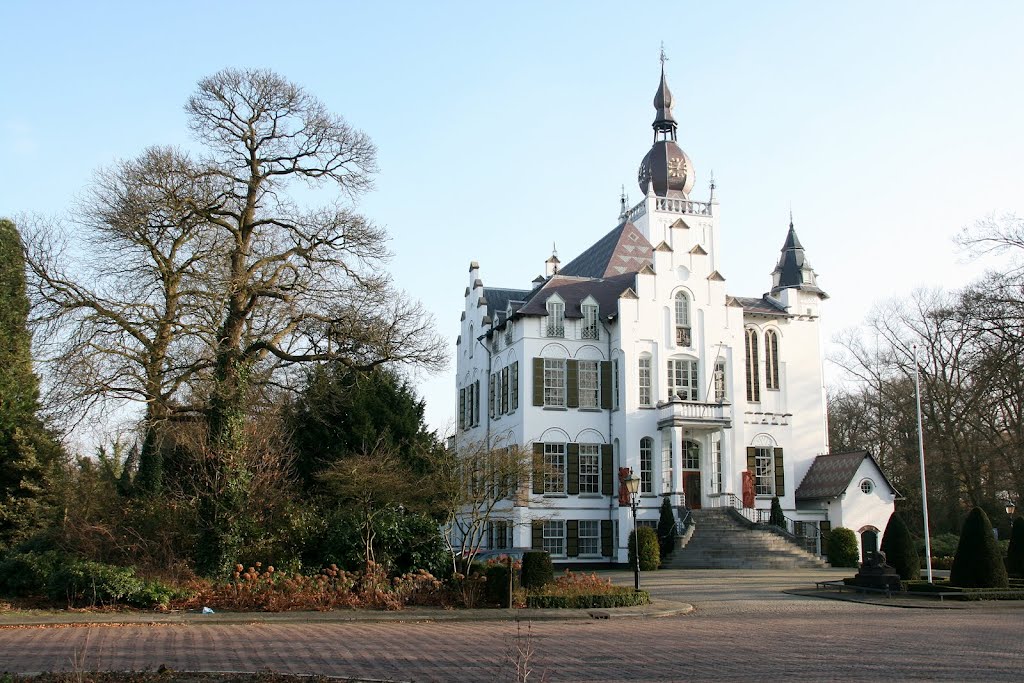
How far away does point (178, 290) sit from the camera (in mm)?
28250

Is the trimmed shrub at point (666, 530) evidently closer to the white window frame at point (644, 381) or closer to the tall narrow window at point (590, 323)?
the white window frame at point (644, 381)

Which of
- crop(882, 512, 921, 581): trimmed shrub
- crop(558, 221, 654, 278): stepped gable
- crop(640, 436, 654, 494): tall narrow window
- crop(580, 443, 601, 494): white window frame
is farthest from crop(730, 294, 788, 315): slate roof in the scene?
crop(882, 512, 921, 581): trimmed shrub

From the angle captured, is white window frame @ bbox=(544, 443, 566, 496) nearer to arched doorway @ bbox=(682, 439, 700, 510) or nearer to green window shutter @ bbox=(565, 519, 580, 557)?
green window shutter @ bbox=(565, 519, 580, 557)

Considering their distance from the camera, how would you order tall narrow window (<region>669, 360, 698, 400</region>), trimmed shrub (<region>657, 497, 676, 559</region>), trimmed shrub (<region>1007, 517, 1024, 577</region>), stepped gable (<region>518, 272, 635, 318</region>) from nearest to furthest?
trimmed shrub (<region>1007, 517, 1024, 577</region>), trimmed shrub (<region>657, 497, 676, 559</region>), stepped gable (<region>518, 272, 635, 318</region>), tall narrow window (<region>669, 360, 698, 400</region>)

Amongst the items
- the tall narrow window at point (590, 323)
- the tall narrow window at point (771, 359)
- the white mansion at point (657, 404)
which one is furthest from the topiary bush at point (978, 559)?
the tall narrow window at point (771, 359)

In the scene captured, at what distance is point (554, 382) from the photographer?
42969mm

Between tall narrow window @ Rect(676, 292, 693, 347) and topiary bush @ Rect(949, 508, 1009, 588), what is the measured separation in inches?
767

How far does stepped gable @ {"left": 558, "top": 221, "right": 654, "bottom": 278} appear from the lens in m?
48.3

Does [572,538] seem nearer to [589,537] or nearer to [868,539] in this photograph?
[589,537]

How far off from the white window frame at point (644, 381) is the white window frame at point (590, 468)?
2778 mm

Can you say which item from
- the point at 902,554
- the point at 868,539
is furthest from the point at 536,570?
the point at 868,539

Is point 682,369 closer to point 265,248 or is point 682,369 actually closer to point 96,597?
point 265,248

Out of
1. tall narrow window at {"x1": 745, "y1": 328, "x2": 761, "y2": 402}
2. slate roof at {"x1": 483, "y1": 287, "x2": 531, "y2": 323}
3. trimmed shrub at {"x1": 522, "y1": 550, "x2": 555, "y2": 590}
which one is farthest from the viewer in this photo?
slate roof at {"x1": 483, "y1": 287, "x2": 531, "y2": 323}

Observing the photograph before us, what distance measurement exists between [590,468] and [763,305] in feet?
45.2
